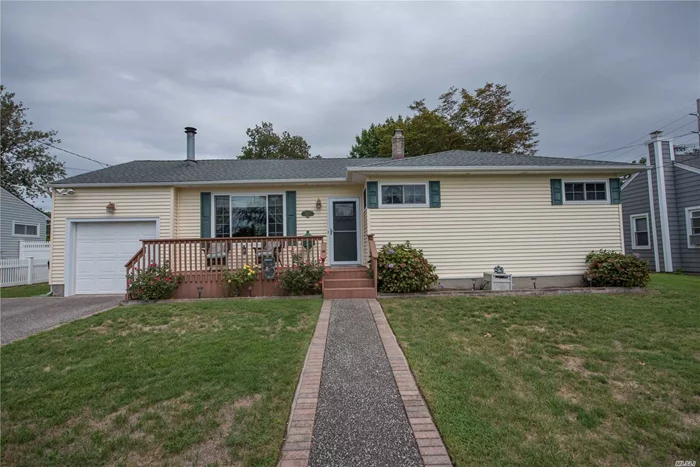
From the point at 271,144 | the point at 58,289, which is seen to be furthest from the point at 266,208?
the point at 271,144

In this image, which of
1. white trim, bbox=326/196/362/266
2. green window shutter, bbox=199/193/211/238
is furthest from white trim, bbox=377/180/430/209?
green window shutter, bbox=199/193/211/238

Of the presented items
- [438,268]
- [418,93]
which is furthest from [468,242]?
[418,93]

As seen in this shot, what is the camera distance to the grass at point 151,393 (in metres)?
2.10

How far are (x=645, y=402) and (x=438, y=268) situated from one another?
553 centimetres

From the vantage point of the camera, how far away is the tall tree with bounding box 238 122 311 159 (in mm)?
31172

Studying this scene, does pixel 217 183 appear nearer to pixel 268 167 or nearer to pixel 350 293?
pixel 268 167

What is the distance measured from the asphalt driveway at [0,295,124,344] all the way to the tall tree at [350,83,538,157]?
61.2ft

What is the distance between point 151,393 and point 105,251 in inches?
314

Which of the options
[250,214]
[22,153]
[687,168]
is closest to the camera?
[250,214]

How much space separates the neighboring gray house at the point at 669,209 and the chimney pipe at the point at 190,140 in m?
17.3

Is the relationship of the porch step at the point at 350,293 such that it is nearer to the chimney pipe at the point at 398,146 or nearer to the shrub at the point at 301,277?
the shrub at the point at 301,277

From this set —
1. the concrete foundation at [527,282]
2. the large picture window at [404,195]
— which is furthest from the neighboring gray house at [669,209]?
the large picture window at [404,195]

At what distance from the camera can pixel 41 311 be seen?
6570mm

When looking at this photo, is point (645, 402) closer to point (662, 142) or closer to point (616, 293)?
point (616, 293)
